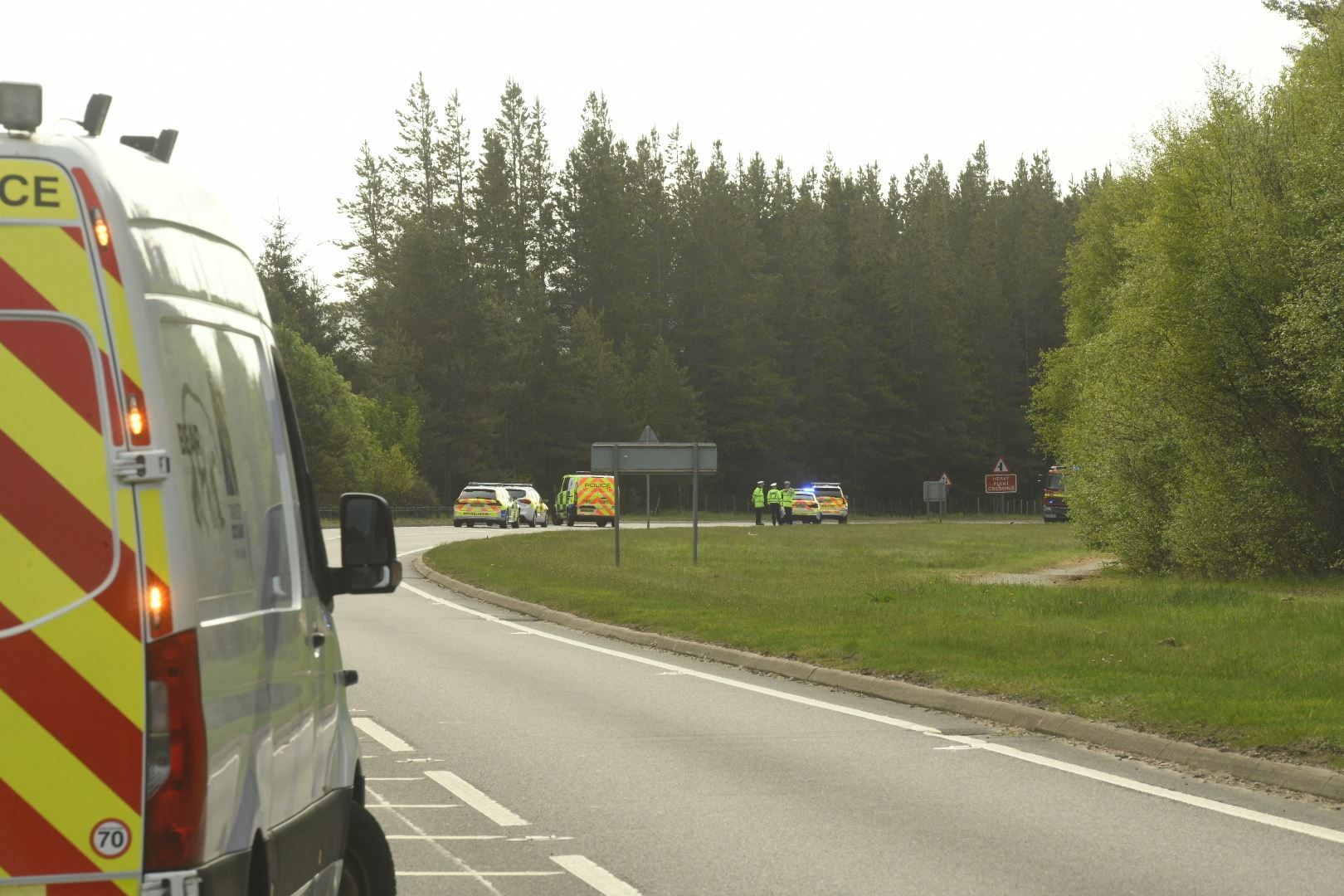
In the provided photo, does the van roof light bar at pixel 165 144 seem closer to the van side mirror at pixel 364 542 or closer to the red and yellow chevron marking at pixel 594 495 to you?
the van side mirror at pixel 364 542

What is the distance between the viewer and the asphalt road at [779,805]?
7.73 m

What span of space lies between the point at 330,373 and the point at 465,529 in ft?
89.4

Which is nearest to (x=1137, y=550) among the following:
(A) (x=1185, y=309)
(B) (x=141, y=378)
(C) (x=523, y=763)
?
(A) (x=1185, y=309)

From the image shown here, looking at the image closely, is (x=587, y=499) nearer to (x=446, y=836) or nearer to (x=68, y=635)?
(x=446, y=836)

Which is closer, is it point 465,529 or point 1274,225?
point 1274,225

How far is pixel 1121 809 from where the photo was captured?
372 inches

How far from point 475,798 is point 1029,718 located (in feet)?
16.4

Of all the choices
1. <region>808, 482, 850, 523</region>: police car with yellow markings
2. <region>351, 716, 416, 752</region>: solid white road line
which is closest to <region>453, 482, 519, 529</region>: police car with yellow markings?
<region>808, 482, 850, 523</region>: police car with yellow markings

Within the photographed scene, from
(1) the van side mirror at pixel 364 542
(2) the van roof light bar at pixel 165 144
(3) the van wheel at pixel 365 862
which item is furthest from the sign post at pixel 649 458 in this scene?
(2) the van roof light bar at pixel 165 144

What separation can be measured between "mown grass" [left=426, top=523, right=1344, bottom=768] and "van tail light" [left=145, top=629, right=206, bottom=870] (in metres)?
8.17

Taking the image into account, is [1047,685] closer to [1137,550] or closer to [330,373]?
[1137,550]

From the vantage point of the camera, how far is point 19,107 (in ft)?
13.7

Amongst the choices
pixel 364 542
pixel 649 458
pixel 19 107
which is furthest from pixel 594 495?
pixel 19 107

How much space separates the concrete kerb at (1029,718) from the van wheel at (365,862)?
5.90 m
